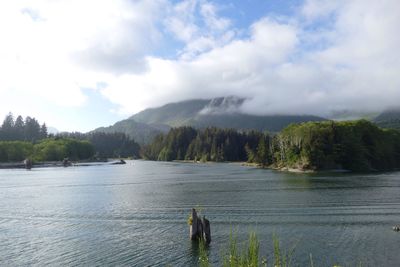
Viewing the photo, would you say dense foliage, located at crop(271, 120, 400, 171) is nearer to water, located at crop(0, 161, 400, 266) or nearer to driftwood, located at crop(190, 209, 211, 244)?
water, located at crop(0, 161, 400, 266)

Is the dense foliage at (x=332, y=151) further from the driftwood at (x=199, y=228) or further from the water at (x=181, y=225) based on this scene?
the driftwood at (x=199, y=228)

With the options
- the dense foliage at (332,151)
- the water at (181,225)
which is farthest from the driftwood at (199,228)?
the dense foliage at (332,151)

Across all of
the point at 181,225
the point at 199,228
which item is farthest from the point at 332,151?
the point at 199,228

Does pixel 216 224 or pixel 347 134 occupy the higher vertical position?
pixel 347 134

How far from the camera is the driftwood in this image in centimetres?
4744

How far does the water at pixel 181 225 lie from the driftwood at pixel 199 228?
150cm

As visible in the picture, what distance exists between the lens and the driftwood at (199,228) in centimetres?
4744

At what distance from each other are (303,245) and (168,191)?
61.1 m

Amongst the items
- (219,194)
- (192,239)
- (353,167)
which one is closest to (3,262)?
(192,239)

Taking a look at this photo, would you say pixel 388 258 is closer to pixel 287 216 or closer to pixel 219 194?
pixel 287 216

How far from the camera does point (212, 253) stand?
4272cm

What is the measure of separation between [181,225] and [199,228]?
10.8m

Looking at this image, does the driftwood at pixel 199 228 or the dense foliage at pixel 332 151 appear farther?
the dense foliage at pixel 332 151

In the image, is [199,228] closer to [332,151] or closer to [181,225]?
[181,225]
